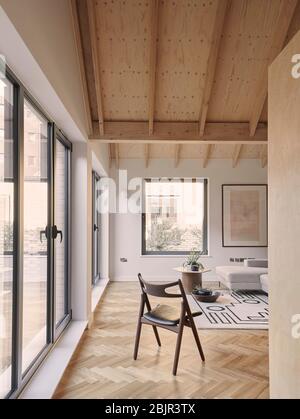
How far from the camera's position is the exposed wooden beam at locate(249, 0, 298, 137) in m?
2.98

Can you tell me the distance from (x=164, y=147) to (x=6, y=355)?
5.18 metres

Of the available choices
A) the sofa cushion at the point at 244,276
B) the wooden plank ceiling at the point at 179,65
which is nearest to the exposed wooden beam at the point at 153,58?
the wooden plank ceiling at the point at 179,65

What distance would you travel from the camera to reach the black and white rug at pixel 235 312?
388 centimetres

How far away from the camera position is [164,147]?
21.4 feet

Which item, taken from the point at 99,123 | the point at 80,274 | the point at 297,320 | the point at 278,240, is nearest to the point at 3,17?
the point at 278,240

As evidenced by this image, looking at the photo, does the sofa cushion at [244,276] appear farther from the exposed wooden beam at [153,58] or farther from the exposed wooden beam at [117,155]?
the exposed wooden beam at [117,155]

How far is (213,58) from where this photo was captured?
130 inches

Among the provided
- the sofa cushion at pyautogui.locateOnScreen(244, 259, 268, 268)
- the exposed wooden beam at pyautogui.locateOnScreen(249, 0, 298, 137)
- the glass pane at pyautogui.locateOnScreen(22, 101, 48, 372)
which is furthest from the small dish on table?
the glass pane at pyautogui.locateOnScreen(22, 101, 48, 372)

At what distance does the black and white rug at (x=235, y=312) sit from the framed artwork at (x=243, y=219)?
147 centimetres

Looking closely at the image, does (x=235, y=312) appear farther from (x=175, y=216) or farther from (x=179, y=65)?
(x=179, y=65)

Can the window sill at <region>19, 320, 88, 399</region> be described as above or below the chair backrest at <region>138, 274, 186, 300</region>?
below

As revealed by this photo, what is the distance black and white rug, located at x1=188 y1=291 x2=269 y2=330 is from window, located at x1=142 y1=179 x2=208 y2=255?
1.67m

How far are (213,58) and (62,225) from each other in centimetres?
237

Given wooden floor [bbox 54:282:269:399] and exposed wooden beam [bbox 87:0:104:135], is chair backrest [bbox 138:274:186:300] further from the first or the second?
exposed wooden beam [bbox 87:0:104:135]
